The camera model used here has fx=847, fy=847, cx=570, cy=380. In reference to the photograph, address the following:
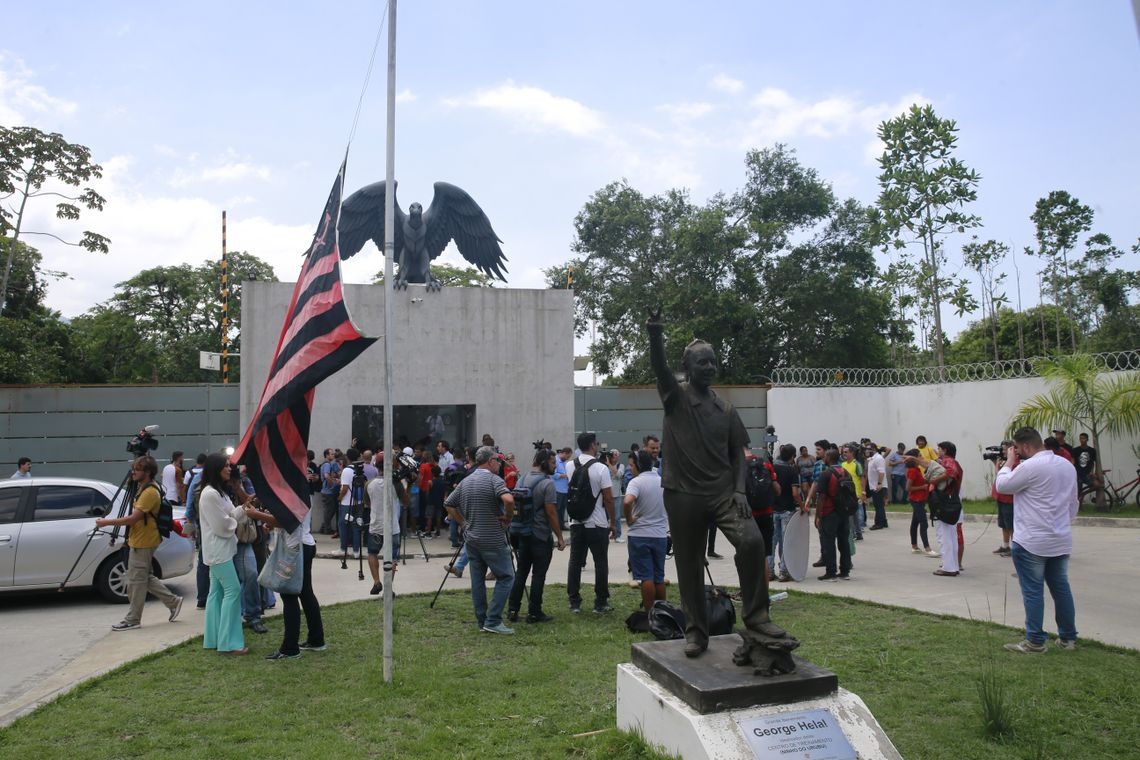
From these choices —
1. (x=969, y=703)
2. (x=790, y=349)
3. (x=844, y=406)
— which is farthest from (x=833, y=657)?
(x=790, y=349)

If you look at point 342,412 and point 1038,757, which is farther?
point 342,412

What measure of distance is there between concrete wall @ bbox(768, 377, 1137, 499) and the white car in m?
15.1

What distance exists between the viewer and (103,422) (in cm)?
1766

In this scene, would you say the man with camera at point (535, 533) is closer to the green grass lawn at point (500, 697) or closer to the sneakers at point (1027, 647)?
the green grass lawn at point (500, 697)

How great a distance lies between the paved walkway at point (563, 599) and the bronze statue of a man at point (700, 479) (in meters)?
3.51

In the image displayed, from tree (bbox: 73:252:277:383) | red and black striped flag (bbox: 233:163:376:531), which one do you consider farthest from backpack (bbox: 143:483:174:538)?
tree (bbox: 73:252:277:383)

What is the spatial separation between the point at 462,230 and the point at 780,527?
33.4 ft

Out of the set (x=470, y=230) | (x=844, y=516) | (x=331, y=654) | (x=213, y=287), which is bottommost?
(x=331, y=654)

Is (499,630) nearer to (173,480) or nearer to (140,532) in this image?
(140,532)

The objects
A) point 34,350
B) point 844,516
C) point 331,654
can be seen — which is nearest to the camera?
point 331,654

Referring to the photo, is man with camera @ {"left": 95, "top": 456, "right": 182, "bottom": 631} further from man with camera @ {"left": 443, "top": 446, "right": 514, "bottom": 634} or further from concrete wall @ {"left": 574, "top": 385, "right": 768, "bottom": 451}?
concrete wall @ {"left": 574, "top": 385, "right": 768, "bottom": 451}

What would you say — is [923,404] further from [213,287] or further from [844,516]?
[213,287]

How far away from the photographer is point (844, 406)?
71.2ft

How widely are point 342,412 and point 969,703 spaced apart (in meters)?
14.0
